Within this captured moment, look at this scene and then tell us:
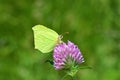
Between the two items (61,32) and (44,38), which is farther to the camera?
(61,32)

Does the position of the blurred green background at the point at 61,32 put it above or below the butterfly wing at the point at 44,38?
below

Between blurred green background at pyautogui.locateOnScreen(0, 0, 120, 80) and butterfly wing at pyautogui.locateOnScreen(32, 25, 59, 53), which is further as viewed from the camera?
blurred green background at pyautogui.locateOnScreen(0, 0, 120, 80)

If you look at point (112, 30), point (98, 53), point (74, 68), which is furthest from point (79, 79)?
point (74, 68)

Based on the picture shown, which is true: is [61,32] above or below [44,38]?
below

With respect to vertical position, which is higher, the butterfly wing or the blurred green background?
the butterfly wing

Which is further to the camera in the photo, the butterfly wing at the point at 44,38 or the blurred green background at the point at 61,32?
the blurred green background at the point at 61,32
